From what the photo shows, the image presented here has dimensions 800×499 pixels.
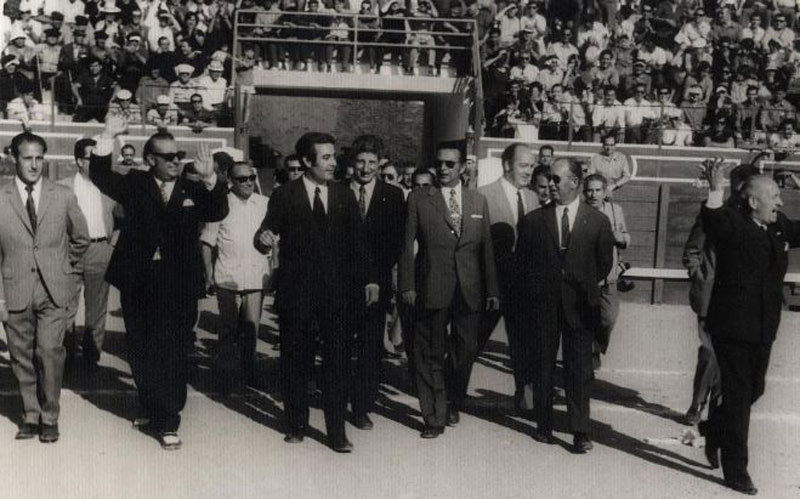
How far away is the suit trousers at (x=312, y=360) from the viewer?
5848mm

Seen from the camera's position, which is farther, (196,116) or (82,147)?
(196,116)

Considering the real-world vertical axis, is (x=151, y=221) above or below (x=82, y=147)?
below

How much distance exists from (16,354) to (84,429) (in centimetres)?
59

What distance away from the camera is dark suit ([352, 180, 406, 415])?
21.0ft

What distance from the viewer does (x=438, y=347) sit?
623cm

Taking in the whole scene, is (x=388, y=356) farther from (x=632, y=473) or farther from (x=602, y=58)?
(x=602, y=58)

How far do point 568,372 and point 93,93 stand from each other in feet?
39.8

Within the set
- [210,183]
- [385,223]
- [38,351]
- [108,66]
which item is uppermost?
[108,66]

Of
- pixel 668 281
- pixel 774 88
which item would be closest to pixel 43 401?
pixel 668 281

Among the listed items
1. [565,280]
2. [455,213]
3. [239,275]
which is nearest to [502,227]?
[455,213]

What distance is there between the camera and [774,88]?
18438 mm

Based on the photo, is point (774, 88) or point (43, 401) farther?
point (774, 88)

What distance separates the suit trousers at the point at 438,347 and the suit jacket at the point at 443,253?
0.26 feet

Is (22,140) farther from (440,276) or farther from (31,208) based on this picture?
(440,276)
